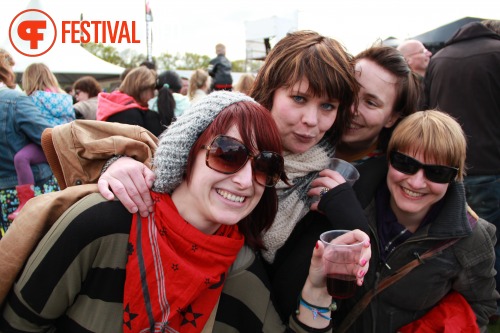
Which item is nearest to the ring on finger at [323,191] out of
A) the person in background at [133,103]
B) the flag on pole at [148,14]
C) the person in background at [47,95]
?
the person in background at [133,103]

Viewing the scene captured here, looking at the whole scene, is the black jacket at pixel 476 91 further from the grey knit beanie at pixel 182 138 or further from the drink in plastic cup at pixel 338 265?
the grey knit beanie at pixel 182 138

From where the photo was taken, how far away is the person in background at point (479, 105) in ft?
13.1

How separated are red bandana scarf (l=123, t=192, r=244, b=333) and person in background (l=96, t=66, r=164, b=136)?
3487mm

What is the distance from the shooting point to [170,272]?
1.60 metres

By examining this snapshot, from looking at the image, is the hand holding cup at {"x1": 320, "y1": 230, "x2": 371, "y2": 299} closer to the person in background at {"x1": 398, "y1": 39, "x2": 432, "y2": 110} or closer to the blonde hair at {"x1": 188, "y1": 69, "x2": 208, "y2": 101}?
the person in background at {"x1": 398, "y1": 39, "x2": 432, "y2": 110}

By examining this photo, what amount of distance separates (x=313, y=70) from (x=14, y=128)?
A: 3.57 m

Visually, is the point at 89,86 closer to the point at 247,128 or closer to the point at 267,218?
the point at 267,218

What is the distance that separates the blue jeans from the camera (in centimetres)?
396

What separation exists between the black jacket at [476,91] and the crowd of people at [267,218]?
1926 millimetres

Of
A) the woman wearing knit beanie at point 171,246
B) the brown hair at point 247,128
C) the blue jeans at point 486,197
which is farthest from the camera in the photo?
the blue jeans at point 486,197

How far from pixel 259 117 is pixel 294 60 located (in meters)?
0.46

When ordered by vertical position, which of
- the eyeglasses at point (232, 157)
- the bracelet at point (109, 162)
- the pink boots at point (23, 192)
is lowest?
the pink boots at point (23, 192)

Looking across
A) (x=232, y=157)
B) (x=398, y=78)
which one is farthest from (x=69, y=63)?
(x=232, y=157)

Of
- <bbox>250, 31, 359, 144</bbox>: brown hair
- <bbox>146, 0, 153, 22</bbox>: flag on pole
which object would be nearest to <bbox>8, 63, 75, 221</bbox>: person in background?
<bbox>250, 31, 359, 144</bbox>: brown hair
